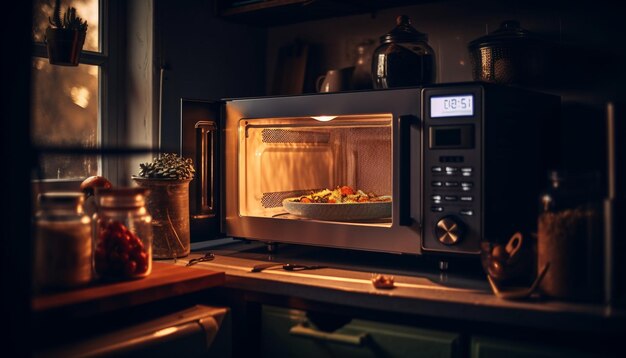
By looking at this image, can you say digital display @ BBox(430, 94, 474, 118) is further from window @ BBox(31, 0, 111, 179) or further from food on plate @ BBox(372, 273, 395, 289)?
window @ BBox(31, 0, 111, 179)

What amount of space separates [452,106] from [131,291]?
0.64m

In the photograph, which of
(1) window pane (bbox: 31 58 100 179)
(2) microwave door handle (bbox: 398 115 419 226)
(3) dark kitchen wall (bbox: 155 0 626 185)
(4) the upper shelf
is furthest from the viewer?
(4) the upper shelf

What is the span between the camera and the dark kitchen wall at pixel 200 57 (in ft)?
5.72

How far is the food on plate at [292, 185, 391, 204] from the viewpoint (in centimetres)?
146

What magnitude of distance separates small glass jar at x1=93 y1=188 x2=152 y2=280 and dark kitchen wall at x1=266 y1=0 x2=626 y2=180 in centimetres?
84

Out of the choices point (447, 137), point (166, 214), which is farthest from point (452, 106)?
point (166, 214)

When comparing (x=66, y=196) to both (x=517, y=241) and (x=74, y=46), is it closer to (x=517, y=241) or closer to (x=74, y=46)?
(x=74, y=46)

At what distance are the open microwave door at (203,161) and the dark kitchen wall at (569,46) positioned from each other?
58 cm

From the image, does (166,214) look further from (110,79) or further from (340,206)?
(110,79)

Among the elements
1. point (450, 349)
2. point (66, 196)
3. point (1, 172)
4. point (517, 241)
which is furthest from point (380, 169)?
point (1, 172)

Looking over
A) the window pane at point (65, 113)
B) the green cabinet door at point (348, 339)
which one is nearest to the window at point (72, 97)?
the window pane at point (65, 113)

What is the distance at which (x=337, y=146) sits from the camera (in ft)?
5.29

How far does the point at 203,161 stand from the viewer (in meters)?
1.54

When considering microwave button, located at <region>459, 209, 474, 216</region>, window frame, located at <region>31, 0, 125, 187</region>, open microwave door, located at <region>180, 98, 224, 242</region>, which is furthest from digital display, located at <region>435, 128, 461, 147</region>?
window frame, located at <region>31, 0, 125, 187</region>
